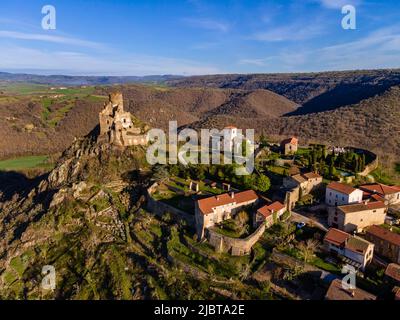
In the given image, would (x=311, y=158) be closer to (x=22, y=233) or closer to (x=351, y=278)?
(x=351, y=278)

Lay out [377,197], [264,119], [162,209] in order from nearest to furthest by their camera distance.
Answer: [377,197] < [162,209] < [264,119]

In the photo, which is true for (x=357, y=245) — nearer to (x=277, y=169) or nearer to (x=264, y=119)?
(x=277, y=169)

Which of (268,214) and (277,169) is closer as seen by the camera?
(268,214)

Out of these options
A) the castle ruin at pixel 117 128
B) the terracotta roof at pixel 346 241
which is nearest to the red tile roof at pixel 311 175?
the terracotta roof at pixel 346 241

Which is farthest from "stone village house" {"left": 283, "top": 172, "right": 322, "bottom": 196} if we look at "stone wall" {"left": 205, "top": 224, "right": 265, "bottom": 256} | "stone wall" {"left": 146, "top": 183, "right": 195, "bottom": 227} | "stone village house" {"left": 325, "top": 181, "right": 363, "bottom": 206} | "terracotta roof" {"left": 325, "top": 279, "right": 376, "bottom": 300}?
"terracotta roof" {"left": 325, "top": 279, "right": 376, "bottom": 300}

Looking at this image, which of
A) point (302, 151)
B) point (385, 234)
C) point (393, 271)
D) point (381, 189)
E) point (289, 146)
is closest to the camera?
point (393, 271)

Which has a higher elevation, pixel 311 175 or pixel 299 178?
pixel 311 175

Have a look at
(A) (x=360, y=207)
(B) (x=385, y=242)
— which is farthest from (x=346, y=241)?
(A) (x=360, y=207)
